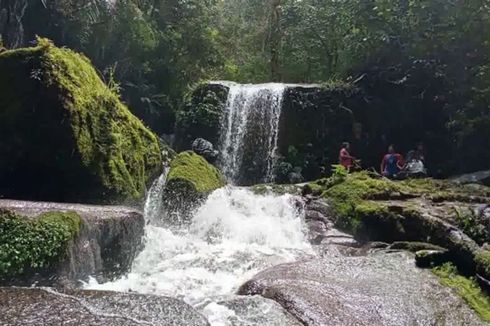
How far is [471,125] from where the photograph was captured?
1677cm

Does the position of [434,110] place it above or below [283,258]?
above

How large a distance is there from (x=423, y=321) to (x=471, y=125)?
41.3 ft

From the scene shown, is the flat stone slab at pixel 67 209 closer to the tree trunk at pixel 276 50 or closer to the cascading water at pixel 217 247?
the cascading water at pixel 217 247

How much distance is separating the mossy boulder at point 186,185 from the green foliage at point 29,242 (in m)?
5.68

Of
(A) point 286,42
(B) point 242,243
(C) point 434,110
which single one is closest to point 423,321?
(B) point 242,243

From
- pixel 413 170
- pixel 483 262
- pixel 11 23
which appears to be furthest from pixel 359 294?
pixel 11 23

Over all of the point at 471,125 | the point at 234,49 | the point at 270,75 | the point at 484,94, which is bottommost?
the point at 471,125

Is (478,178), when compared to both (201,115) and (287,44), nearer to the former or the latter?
(201,115)

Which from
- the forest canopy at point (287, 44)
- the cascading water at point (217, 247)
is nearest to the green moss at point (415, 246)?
the cascading water at point (217, 247)

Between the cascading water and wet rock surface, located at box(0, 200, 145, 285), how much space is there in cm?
22

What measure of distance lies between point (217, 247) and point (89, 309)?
5.14 metres

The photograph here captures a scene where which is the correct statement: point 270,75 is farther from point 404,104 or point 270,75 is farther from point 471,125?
point 471,125

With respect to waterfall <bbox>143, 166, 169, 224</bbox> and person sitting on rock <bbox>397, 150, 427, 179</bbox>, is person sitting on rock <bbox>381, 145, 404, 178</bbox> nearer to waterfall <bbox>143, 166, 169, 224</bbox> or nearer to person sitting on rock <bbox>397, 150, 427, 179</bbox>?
person sitting on rock <bbox>397, 150, 427, 179</bbox>

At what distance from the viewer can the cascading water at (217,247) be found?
694cm
